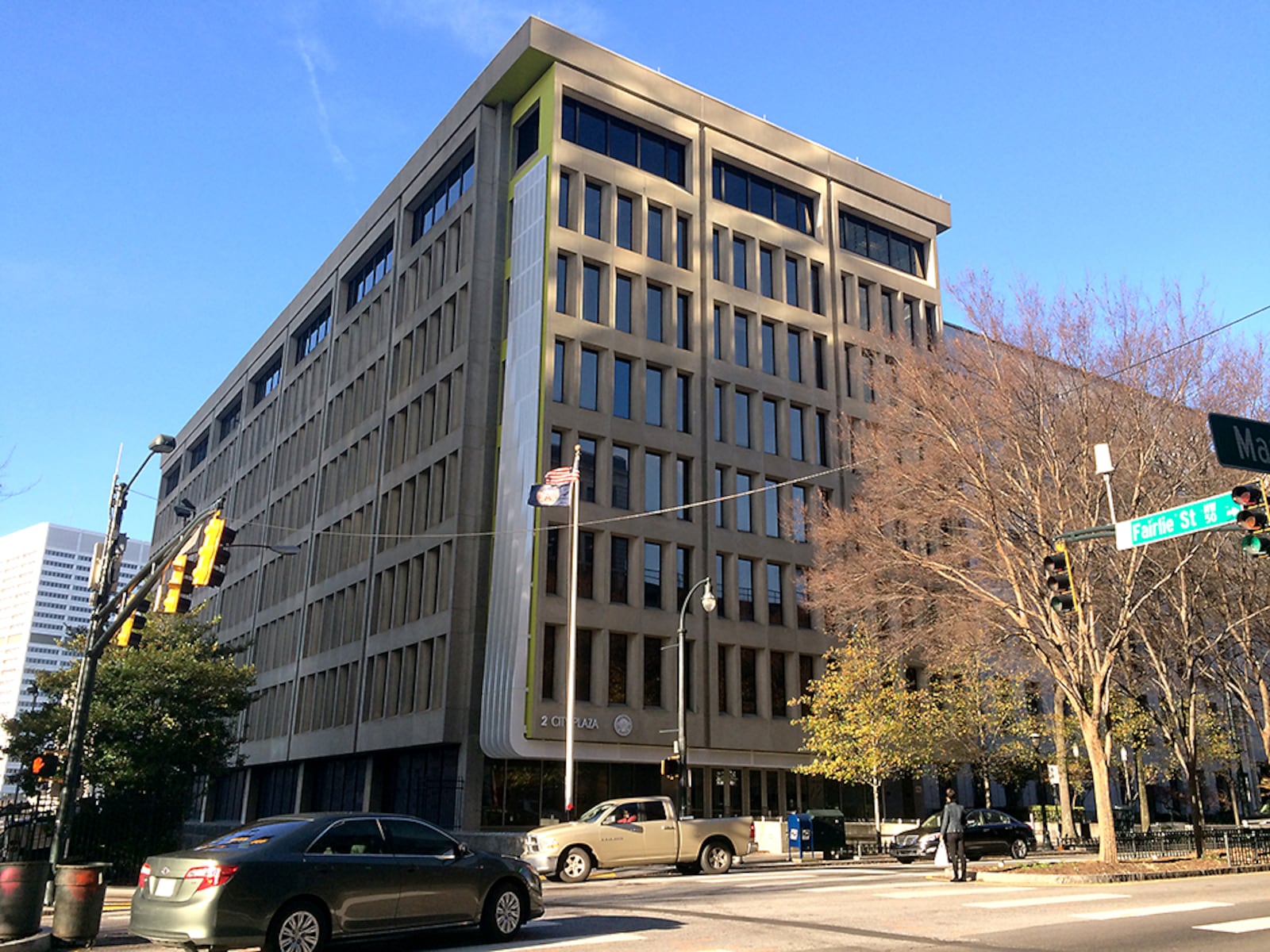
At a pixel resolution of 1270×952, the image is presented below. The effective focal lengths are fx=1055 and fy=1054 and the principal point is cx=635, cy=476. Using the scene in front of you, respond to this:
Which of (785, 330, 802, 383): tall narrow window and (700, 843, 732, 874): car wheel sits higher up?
(785, 330, 802, 383): tall narrow window

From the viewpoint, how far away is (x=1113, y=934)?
1145cm

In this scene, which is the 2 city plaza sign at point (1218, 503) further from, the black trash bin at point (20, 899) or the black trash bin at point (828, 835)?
the black trash bin at point (828, 835)

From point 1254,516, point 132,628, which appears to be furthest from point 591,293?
point 1254,516

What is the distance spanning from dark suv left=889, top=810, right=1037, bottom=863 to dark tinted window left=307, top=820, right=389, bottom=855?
65.2 ft

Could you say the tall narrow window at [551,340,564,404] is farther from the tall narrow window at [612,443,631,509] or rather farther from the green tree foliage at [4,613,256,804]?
the green tree foliage at [4,613,256,804]

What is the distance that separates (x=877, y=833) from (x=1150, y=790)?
33.2m

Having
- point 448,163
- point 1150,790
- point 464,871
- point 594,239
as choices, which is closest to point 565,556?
point 594,239

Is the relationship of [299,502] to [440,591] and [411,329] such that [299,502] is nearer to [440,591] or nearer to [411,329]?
[411,329]

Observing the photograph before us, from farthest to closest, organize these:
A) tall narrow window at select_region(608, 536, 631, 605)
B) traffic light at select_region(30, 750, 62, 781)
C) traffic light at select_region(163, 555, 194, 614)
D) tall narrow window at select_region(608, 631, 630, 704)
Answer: tall narrow window at select_region(608, 536, 631, 605)
tall narrow window at select_region(608, 631, 630, 704)
traffic light at select_region(30, 750, 62, 781)
traffic light at select_region(163, 555, 194, 614)

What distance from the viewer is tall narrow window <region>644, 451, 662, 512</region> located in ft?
133

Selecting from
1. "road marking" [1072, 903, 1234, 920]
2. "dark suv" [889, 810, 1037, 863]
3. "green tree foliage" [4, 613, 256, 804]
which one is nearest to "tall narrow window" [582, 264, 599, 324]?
"green tree foliage" [4, 613, 256, 804]

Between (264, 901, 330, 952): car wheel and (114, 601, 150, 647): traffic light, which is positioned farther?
(114, 601, 150, 647): traffic light

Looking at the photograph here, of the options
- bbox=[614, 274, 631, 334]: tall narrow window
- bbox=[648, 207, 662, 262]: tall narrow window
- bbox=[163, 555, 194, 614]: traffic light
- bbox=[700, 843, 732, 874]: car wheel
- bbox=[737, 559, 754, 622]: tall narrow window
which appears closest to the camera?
bbox=[163, 555, 194, 614]: traffic light

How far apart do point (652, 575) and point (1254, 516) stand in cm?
2722
